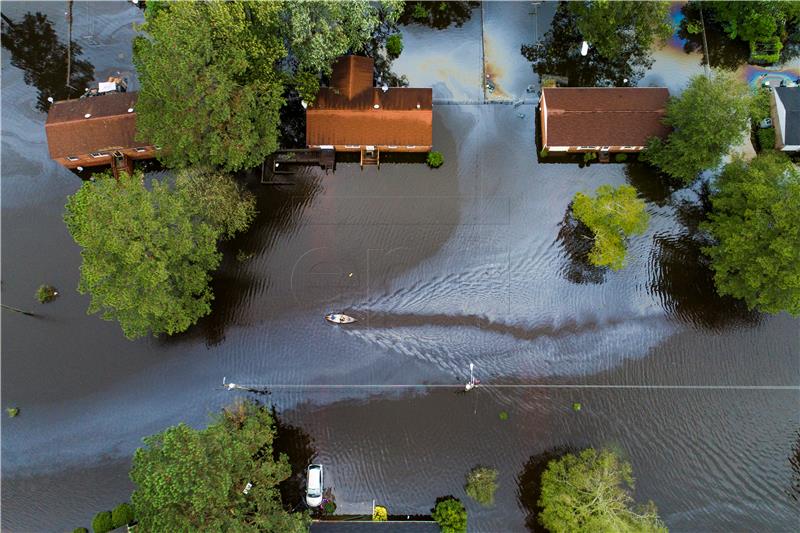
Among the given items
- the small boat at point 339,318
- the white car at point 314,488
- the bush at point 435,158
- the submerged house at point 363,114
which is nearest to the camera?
the white car at point 314,488

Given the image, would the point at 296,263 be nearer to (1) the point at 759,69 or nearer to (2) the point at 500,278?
(2) the point at 500,278

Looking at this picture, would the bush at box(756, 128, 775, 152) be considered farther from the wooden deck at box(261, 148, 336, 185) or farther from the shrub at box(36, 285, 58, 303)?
the shrub at box(36, 285, 58, 303)

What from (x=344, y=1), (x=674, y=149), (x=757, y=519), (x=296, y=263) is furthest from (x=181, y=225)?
(x=757, y=519)

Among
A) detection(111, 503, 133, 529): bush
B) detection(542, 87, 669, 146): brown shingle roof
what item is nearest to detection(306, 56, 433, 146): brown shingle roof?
detection(542, 87, 669, 146): brown shingle roof

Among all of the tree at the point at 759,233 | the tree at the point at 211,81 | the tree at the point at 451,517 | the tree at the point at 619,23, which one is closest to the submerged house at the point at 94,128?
the tree at the point at 211,81

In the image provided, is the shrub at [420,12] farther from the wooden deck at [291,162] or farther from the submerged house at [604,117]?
the wooden deck at [291,162]

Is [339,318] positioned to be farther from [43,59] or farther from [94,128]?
[43,59]
